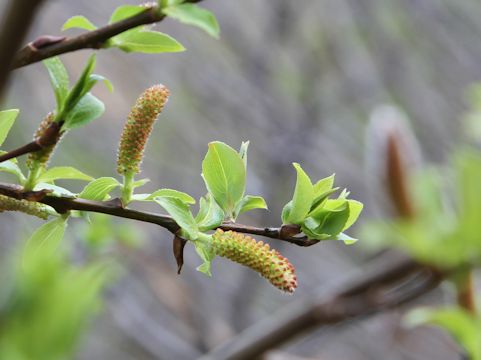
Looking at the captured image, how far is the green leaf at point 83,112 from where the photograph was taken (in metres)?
0.58

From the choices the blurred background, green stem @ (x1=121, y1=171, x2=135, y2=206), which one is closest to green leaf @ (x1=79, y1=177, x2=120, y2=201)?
green stem @ (x1=121, y1=171, x2=135, y2=206)

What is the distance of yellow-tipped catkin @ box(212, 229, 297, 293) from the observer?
1.90 ft

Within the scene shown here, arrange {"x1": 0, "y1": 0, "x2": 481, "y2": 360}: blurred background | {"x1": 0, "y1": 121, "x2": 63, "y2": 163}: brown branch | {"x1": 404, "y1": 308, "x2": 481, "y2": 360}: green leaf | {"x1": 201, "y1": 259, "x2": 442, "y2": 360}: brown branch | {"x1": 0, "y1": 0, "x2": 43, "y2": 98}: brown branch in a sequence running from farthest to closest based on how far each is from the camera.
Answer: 1. {"x1": 0, "y1": 0, "x2": 481, "y2": 360}: blurred background
2. {"x1": 201, "y1": 259, "x2": 442, "y2": 360}: brown branch
3. {"x1": 404, "y1": 308, "x2": 481, "y2": 360}: green leaf
4. {"x1": 0, "y1": 121, "x2": 63, "y2": 163}: brown branch
5. {"x1": 0, "y1": 0, "x2": 43, "y2": 98}: brown branch

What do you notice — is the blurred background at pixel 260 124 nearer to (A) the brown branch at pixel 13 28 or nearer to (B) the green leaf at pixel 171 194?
(B) the green leaf at pixel 171 194

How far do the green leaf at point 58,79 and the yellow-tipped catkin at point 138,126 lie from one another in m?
0.05

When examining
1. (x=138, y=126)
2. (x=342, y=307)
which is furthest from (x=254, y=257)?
(x=342, y=307)

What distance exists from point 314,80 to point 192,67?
53 centimetres

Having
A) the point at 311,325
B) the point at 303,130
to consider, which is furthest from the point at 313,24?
the point at 311,325

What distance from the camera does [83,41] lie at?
558 millimetres

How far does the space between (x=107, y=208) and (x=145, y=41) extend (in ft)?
0.46

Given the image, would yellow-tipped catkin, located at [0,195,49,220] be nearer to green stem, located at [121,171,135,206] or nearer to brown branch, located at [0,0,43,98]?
green stem, located at [121,171,135,206]

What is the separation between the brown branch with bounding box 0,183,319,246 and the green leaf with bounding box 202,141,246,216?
0.03 metres

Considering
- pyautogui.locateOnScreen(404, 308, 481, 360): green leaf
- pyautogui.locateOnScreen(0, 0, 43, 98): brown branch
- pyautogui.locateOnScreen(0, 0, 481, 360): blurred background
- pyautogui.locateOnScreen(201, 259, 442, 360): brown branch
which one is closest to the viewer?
pyautogui.locateOnScreen(0, 0, 43, 98): brown branch

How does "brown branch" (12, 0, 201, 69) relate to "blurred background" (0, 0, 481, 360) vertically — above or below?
above
